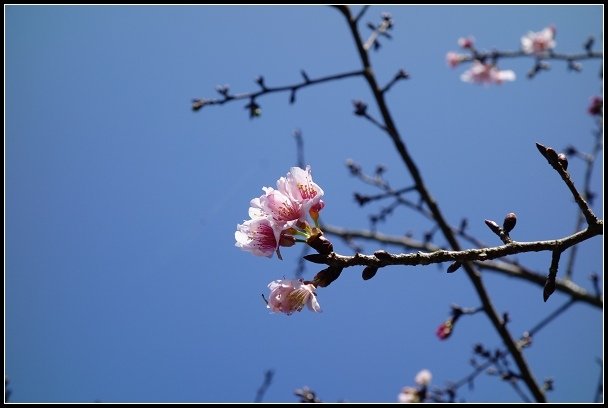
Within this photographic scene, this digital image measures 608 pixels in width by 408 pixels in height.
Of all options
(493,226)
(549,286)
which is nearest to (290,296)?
(493,226)

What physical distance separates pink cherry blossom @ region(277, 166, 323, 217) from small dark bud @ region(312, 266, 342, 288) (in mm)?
257

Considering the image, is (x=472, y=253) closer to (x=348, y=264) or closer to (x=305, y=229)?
(x=348, y=264)

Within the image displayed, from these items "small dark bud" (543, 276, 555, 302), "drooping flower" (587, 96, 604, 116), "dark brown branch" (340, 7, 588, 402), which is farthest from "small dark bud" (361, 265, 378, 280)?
"drooping flower" (587, 96, 604, 116)

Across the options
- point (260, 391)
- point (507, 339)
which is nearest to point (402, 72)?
point (507, 339)

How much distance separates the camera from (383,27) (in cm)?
397

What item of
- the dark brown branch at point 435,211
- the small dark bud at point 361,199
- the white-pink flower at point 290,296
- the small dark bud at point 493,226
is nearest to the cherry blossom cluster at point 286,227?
the white-pink flower at point 290,296

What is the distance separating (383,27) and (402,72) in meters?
0.52

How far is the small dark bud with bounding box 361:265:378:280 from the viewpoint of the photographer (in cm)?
136

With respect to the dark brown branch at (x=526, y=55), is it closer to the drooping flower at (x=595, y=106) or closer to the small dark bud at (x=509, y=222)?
the drooping flower at (x=595, y=106)

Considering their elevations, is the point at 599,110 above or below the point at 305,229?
above

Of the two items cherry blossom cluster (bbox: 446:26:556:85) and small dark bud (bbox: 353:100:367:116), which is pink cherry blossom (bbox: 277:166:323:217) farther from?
cherry blossom cluster (bbox: 446:26:556:85)

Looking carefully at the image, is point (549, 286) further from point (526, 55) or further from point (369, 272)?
point (526, 55)

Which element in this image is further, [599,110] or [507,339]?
[599,110]

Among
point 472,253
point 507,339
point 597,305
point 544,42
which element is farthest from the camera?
point 544,42
